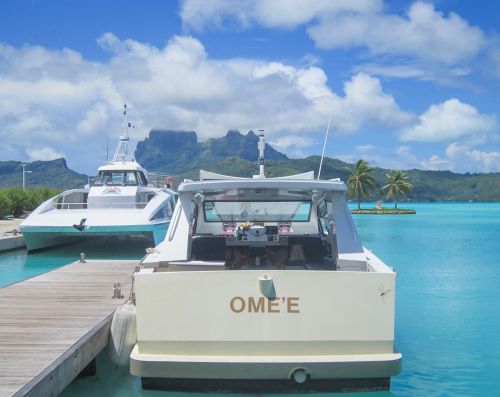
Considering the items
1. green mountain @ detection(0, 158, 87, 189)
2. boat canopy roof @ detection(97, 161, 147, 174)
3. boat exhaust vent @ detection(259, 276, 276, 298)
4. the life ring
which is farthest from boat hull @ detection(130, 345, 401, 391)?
green mountain @ detection(0, 158, 87, 189)

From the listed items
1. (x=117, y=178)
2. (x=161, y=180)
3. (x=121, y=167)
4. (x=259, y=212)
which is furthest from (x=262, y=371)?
(x=161, y=180)

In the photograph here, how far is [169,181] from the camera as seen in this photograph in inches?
1328

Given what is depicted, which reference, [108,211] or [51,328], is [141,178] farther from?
[51,328]

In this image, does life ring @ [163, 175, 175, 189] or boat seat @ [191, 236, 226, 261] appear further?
life ring @ [163, 175, 175, 189]

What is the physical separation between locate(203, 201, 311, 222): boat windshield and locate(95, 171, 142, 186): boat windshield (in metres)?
17.2

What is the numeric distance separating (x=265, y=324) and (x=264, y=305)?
19cm

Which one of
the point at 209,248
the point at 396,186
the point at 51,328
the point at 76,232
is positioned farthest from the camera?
the point at 396,186

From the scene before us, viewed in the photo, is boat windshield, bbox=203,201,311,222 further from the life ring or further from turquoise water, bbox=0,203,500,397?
the life ring

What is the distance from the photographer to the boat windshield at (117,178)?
2736cm

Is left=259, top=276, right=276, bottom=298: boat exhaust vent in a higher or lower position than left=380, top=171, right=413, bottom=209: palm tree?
lower

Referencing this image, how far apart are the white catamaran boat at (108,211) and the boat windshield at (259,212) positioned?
12.7 meters

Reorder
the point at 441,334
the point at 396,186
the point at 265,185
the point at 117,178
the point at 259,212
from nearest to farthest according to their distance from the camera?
the point at 265,185 → the point at 259,212 → the point at 441,334 → the point at 117,178 → the point at 396,186

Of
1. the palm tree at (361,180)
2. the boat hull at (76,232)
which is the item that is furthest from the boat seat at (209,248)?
the palm tree at (361,180)

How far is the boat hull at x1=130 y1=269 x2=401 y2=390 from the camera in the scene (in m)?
6.20
